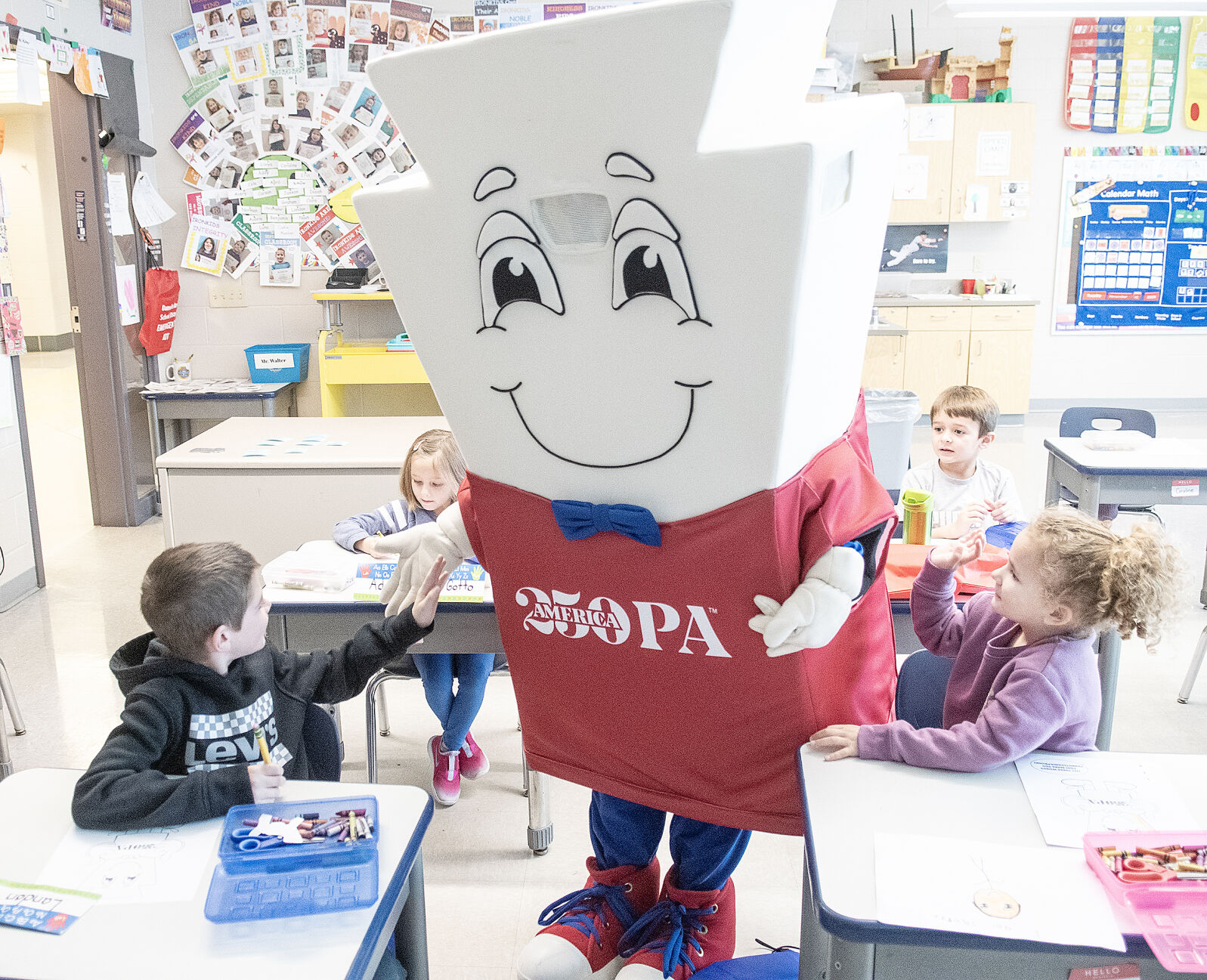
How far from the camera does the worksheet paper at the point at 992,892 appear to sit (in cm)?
100

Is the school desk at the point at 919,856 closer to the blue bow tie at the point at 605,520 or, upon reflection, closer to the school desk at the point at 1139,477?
the blue bow tie at the point at 605,520

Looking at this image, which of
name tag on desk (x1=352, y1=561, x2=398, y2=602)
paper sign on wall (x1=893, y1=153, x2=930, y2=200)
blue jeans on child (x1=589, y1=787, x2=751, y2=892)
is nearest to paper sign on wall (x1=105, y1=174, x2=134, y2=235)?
name tag on desk (x1=352, y1=561, x2=398, y2=602)

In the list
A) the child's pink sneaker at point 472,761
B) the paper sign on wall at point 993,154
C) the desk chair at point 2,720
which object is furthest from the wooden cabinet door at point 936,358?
the desk chair at point 2,720

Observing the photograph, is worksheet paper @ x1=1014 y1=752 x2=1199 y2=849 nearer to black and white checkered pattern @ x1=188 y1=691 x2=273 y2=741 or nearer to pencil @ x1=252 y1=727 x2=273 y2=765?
pencil @ x1=252 y1=727 x2=273 y2=765

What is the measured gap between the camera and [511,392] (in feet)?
4.09

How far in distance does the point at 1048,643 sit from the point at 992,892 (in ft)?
1.47

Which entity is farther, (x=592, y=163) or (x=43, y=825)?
(x=43, y=825)

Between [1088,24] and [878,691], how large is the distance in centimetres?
641

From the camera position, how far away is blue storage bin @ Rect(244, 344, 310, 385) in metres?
5.48

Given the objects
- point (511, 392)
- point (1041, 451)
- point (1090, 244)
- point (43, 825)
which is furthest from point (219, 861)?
point (1090, 244)

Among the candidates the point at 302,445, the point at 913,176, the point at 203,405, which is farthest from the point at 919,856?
the point at 913,176

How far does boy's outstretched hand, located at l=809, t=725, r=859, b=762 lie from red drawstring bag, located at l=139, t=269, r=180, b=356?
4671 millimetres

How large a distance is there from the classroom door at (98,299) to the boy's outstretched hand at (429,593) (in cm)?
359

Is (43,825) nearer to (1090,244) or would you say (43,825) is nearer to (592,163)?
(592,163)
